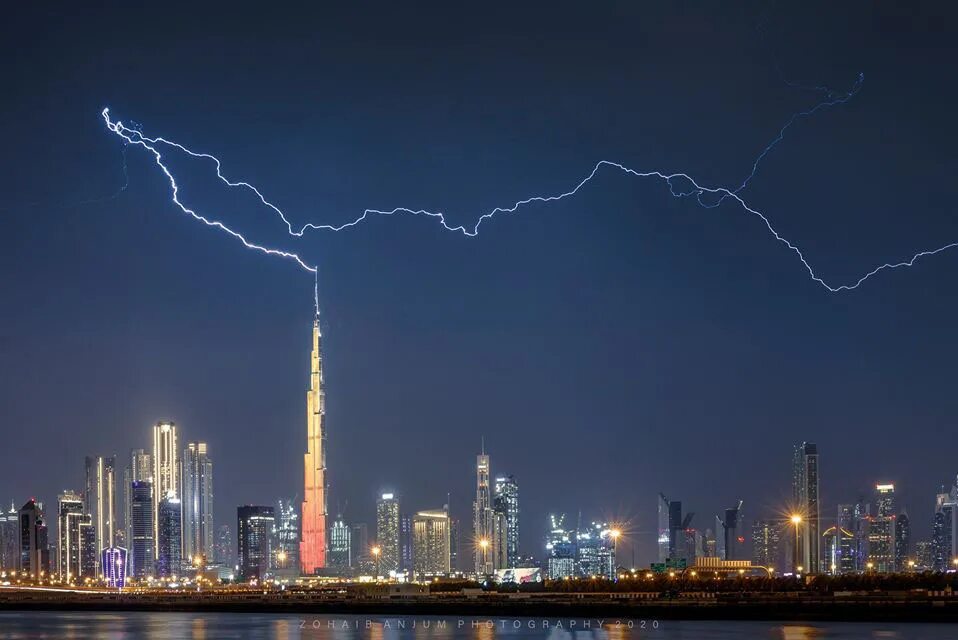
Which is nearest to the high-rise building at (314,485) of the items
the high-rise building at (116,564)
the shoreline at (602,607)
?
the high-rise building at (116,564)

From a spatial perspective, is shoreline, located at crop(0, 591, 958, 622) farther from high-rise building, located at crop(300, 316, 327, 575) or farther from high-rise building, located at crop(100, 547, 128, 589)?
high-rise building, located at crop(300, 316, 327, 575)

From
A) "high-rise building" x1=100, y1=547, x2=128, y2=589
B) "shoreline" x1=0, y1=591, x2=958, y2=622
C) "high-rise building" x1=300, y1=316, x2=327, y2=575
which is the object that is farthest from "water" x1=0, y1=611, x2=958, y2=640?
"high-rise building" x1=300, y1=316, x2=327, y2=575

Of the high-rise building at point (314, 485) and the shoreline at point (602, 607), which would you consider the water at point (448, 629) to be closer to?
the shoreline at point (602, 607)

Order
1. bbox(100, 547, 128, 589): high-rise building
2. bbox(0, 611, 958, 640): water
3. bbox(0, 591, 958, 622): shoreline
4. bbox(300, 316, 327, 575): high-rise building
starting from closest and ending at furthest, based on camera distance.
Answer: bbox(0, 611, 958, 640): water, bbox(0, 591, 958, 622): shoreline, bbox(100, 547, 128, 589): high-rise building, bbox(300, 316, 327, 575): high-rise building

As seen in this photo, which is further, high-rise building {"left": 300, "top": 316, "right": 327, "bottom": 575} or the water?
high-rise building {"left": 300, "top": 316, "right": 327, "bottom": 575}

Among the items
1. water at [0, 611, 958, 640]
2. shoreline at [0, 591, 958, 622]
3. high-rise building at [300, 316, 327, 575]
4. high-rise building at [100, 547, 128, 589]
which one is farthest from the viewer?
high-rise building at [300, 316, 327, 575]

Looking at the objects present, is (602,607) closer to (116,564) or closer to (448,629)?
(448,629)
